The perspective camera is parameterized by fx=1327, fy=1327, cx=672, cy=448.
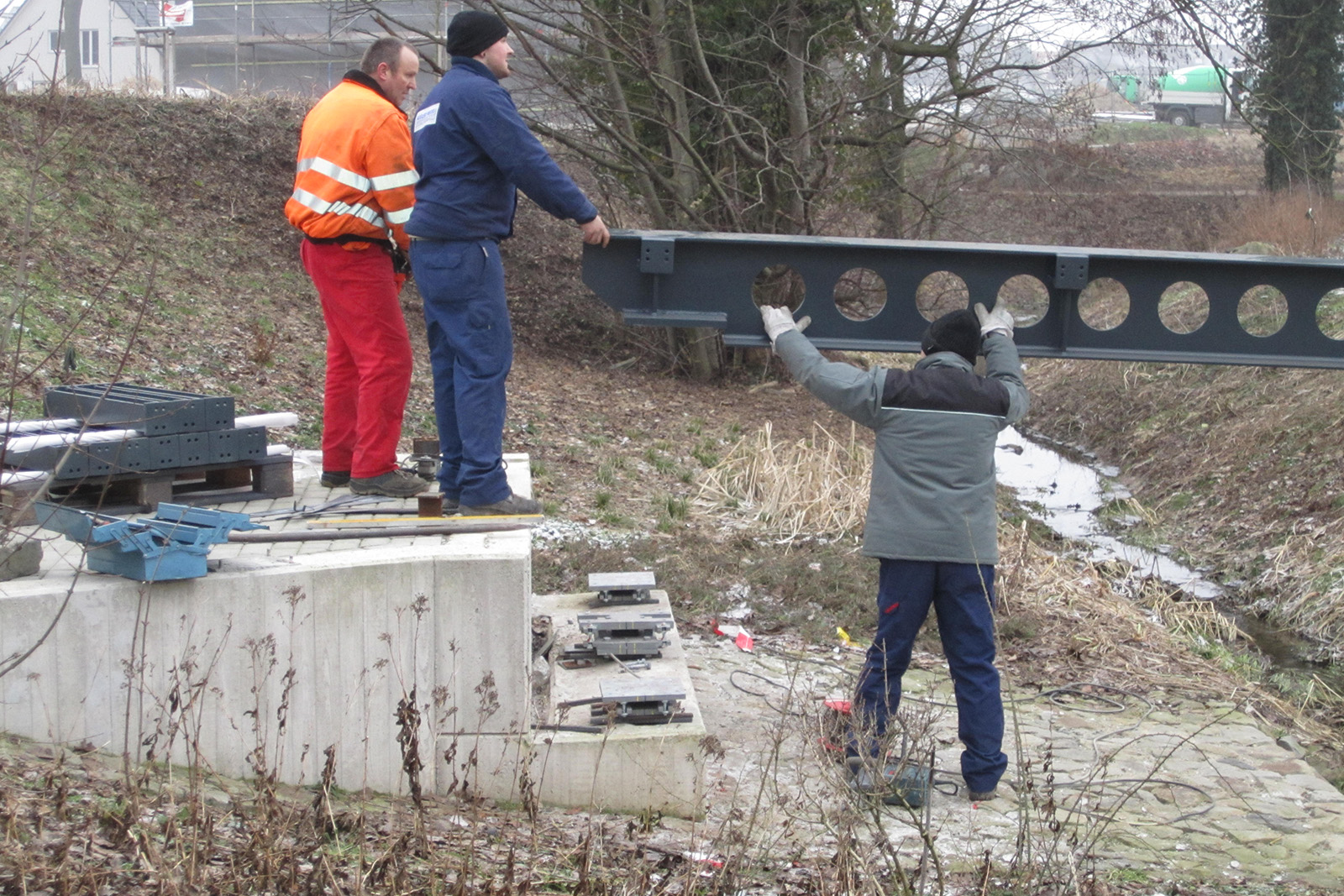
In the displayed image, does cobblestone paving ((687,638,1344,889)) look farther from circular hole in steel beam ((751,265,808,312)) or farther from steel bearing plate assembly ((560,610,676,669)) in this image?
circular hole in steel beam ((751,265,808,312))

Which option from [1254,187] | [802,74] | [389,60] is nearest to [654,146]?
[802,74]

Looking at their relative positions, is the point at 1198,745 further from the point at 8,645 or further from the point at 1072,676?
the point at 8,645

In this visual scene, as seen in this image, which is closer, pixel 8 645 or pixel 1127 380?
pixel 8 645

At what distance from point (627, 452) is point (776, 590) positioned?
3.84 meters

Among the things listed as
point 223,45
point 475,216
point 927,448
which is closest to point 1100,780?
point 927,448

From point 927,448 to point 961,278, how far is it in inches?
38.4

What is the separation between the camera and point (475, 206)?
19.5ft

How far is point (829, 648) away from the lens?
8.16m

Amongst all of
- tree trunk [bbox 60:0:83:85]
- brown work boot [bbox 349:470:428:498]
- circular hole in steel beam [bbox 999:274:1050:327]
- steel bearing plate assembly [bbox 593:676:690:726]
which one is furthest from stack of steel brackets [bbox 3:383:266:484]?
circular hole in steel beam [bbox 999:274:1050:327]

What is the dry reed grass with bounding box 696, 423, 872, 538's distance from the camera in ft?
34.6

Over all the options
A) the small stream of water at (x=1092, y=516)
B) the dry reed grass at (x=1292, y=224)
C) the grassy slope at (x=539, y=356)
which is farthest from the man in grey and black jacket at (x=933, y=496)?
the dry reed grass at (x=1292, y=224)

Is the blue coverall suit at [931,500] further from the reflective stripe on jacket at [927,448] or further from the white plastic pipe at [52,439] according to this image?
the white plastic pipe at [52,439]

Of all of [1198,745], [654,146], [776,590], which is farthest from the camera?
[654,146]

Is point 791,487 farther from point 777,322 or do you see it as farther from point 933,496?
point 933,496
